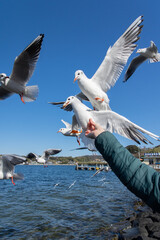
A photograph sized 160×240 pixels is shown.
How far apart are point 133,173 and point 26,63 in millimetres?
4033

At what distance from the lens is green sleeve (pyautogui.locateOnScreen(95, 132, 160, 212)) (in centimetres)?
109

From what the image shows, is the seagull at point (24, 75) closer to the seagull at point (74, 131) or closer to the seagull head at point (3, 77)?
the seagull head at point (3, 77)

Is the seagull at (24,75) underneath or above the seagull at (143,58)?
underneath

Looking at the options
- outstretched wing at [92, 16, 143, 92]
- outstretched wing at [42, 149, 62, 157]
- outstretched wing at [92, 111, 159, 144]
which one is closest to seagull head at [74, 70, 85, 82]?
outstretched wing at [92, 16, 143, 92]

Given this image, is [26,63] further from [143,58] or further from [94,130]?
[143,58]

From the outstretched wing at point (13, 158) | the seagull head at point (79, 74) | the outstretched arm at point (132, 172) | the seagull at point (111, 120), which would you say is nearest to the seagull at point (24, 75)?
the seagull head at point (79, 74)

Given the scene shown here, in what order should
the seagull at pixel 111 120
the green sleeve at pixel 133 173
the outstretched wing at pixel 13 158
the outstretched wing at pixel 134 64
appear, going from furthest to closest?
the outstretched wing at pixel 134 64 → the outstretched wing at pixel 13 158 → the seagull at pixel 111 120 → the green sleeve at pixel 133 173

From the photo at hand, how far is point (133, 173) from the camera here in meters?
1.12

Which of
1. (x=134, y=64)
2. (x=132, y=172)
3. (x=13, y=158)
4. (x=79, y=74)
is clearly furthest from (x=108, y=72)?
(x=13, y=158)

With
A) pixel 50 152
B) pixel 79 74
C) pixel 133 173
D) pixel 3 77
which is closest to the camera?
pixel 133 173

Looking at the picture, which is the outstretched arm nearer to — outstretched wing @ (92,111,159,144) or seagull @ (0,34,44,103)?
outstretched wing @ (92,111,159,144)

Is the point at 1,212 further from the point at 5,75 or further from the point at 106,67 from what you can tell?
the point at 106,67

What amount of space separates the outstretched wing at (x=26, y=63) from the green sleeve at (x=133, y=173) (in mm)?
3507

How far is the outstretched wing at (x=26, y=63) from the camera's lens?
431 centimetres
